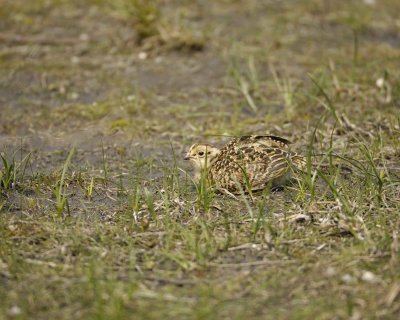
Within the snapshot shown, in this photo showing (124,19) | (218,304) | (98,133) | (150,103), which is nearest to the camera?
(218,304)

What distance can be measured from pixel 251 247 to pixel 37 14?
7.01 meters

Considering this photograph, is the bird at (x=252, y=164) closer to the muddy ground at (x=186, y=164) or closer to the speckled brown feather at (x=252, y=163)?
the speckled brown feather at (x=252, y=163)

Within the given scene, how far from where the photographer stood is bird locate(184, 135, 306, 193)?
5.74 meters

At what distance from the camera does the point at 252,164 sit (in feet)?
19.2

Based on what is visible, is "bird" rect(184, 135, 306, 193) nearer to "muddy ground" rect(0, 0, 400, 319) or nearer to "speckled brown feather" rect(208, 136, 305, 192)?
"speckled brown feather" rect(208, 136, 305, 192)

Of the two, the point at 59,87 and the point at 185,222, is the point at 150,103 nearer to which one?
the point at 59,87

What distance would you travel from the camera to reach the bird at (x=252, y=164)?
18.8ft

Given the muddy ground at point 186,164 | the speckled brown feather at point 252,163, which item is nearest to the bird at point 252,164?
the speckled brown feather at point 252,163

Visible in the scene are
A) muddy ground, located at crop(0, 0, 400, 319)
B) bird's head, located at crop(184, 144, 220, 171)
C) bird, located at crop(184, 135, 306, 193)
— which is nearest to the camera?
muddy ground, located at crop(0, 0, 400, 319)

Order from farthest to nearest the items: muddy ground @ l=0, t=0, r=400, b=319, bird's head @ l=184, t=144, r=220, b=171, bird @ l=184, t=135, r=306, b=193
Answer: bird's head @ l=184, t=144, r=220, b=171 < bird @ l=184, t=135, r=306, b=193 < muddy ground @ l=0, t=0, r=400, b=319

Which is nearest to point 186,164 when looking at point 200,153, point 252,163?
point 200,153

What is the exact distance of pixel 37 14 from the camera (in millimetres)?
10734

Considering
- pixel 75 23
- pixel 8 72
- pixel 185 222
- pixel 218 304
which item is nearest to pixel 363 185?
pixel 185 222

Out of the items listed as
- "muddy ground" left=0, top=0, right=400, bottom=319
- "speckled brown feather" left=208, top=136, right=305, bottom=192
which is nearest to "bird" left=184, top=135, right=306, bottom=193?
"speckled brown feather" left=208, top=136, right=305, bottom=192
